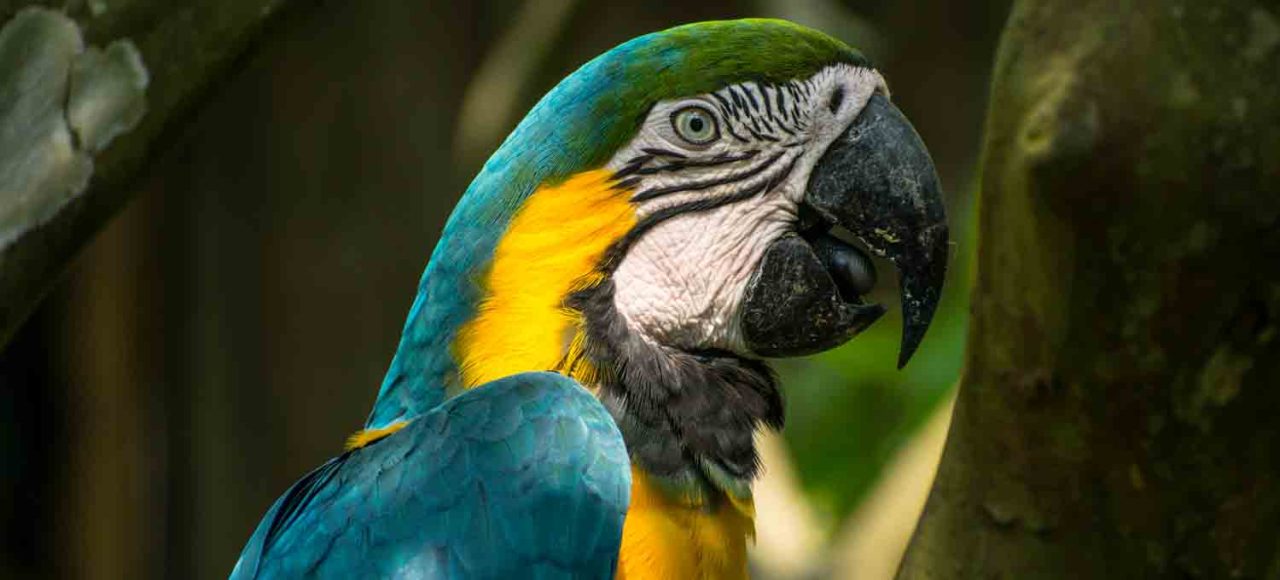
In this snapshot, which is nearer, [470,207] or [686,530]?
[686,530]

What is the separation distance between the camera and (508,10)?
4.37 m

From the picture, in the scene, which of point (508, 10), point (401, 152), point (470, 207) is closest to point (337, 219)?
point (401, 152)

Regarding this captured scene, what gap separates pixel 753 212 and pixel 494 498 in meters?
0.54

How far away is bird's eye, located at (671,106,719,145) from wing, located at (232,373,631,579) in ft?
1.34

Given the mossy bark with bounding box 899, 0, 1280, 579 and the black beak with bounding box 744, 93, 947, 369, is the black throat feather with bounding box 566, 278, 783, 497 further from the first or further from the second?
the mossy bark with bounding box 899, 0, 1280, 579

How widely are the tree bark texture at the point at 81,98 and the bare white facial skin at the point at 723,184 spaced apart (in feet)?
1.80

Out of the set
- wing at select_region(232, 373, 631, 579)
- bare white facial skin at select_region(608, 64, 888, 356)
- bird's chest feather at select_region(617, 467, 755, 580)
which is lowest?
bird's chest feather at select_region(617, 467, 755, 580)

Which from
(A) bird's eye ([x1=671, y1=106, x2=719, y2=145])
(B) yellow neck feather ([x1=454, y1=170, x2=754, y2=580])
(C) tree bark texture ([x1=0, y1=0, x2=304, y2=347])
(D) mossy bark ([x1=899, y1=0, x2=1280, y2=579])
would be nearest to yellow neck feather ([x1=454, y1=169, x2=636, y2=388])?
(B) yellow neck feather ([x1=454, y1=170, x2=754, y2=580])

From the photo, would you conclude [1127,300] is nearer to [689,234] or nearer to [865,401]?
[689,234]

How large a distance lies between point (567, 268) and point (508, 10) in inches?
107

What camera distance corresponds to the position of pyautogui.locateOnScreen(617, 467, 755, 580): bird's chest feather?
1.68 meters

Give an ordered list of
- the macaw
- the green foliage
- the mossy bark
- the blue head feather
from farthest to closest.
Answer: the green foliage
the blue head feather
the macaw
the mossy bark

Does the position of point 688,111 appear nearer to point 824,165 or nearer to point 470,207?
point 824,165

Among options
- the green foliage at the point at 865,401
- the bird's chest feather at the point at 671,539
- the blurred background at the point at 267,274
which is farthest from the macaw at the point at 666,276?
the blurred background at the point at 267,274
